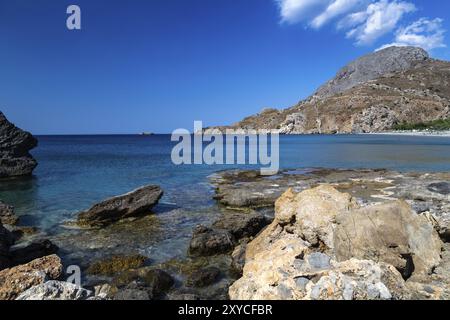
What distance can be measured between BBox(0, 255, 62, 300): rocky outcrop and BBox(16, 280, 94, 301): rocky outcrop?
3.87 ft

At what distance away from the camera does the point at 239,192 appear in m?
27.9

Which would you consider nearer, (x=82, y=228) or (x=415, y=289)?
(x=415, y=289)

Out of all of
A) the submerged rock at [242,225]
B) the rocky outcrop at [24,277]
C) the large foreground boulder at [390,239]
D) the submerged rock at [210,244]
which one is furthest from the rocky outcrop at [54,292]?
the submerged rock at [242,225]

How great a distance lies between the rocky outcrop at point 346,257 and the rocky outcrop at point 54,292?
4147mm

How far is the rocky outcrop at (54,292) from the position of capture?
827 cm

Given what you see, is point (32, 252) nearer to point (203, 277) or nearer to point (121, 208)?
point (121, 208)

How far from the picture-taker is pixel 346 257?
955cm

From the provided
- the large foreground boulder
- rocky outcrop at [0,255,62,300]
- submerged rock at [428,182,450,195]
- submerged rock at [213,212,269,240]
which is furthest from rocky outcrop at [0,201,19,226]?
submerged rock at [428,182,450,195]

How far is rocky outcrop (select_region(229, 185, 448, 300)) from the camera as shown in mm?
7621
